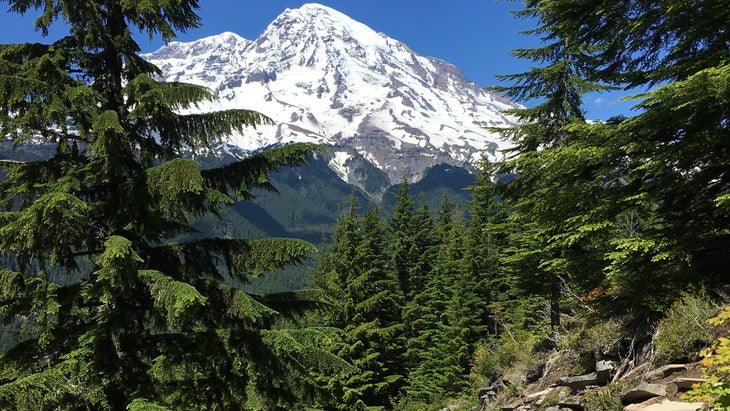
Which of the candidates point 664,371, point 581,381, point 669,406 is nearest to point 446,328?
point 581,381

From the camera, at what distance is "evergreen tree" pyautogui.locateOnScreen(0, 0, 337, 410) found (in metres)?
6.30

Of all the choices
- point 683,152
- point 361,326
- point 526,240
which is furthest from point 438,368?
point 683,152

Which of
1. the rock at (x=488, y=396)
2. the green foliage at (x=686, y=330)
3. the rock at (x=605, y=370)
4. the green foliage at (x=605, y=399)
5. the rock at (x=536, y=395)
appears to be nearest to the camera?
the green foliage at (x=686, y=330)

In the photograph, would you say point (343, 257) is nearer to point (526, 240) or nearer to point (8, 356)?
point (526, 240)

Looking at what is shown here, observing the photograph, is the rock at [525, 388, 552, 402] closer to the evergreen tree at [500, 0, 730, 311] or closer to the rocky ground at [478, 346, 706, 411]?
the rocky ground at [478, 346, 706, 411]

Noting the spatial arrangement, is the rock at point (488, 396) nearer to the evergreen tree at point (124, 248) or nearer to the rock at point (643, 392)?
the rock at point (643, 392)

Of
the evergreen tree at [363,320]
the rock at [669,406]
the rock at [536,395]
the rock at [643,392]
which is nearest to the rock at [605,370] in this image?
the rock at [643,392]

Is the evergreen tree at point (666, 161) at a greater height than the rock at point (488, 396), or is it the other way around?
the evergreen tree at point (666, 161)

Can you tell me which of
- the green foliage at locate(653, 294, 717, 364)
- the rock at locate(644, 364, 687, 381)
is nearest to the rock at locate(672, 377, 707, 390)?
the rock at locate(644, 364, 687, 381)

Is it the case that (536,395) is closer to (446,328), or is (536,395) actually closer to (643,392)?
(643,392)

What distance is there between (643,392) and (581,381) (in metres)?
1.88

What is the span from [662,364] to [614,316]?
166cm

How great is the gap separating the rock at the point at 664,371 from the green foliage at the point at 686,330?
189 mm

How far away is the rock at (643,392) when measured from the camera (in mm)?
6402
